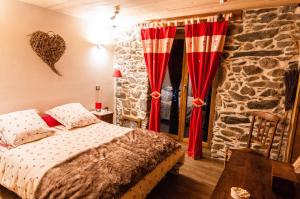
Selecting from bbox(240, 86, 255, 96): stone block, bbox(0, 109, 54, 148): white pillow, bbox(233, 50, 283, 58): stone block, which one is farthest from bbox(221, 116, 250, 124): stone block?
bbox(0, 109, 54, 148): white pillow

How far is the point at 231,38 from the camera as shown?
10.4ft

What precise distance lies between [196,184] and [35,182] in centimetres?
192

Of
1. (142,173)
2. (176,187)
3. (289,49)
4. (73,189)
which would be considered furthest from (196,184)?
(289,49)

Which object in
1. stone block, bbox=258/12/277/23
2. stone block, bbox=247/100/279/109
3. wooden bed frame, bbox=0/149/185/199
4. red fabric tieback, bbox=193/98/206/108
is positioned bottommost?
wooden bed frame, bbox=0/149/185/199

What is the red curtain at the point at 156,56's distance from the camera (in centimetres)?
371

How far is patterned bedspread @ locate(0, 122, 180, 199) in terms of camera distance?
1.60 m

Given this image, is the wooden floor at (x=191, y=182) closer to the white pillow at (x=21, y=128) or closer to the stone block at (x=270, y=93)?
the stone block at (x=270, y=93)

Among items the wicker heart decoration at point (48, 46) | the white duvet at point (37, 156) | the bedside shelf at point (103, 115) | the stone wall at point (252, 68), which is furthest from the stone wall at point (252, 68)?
the wicker heart decoration at point (48, 46)

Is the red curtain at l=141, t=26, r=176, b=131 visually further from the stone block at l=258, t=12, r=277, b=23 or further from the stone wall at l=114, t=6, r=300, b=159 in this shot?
the stone block at l=258, t=12, r=277, b=23

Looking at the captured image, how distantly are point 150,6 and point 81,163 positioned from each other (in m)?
2.33

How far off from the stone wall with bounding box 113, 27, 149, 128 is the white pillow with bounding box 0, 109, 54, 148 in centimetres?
196

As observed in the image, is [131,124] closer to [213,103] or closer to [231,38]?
[213,103]

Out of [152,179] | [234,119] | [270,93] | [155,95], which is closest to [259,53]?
[270,93]

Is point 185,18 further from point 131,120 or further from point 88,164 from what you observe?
point 88,164
